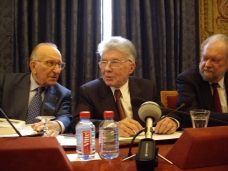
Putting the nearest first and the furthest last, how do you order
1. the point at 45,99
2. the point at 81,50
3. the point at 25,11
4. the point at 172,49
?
the point at 45,99 → the point at 25,11 → the point at 81,50 → the point at 172,49

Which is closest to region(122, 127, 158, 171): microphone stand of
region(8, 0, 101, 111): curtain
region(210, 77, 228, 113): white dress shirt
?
region(210, 77, 228, 113): white dress shirt

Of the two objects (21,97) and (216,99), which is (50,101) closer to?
(21,97)

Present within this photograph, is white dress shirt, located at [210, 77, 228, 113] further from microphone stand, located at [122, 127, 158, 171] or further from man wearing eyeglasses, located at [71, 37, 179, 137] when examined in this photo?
microphone stand, located at [122, 127, 158, 171]

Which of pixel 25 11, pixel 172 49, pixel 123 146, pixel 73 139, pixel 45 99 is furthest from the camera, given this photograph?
pixel 172 49

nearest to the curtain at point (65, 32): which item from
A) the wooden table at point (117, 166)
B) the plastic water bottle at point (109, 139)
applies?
the plastic water bottle at point (109, 139)

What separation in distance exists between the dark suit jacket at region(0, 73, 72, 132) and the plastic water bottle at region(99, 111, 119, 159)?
3.03 ft

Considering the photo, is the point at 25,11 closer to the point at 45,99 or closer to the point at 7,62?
the point at 7,62

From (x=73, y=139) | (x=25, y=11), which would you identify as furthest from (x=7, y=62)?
(x=73, y=139)

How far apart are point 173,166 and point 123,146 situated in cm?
34

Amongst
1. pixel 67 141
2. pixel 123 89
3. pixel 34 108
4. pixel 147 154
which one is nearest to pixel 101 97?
pixel 123 89

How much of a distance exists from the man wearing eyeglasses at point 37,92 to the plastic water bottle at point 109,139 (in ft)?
3.05

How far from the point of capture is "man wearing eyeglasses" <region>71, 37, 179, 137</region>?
199 cm

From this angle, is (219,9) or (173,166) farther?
(219,9)

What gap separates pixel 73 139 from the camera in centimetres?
143
